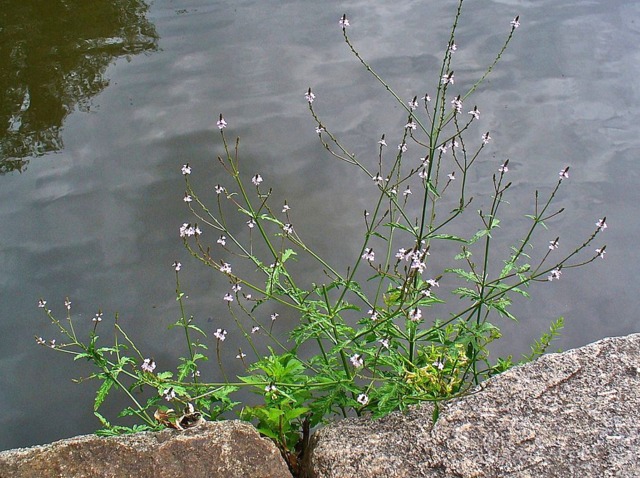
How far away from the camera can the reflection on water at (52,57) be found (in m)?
6.08

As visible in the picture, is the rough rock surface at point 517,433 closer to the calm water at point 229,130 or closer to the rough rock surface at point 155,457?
the rough rock surface at point 155,457

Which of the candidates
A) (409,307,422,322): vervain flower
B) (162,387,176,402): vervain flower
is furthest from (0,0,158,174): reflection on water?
(409,307,422,322): vervain flower

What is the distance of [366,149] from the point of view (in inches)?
223

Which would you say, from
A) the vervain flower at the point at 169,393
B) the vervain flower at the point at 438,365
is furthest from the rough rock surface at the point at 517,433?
the vervain flower at the point at 169,393

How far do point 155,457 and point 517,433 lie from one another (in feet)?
4.53

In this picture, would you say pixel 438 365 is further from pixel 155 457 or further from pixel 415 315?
pixel 155 457

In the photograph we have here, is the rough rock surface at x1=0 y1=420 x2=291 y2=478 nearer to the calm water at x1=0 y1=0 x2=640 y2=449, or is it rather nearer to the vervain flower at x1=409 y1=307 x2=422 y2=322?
the vervain flower at x1=409 y1=307 x2=422 y2=322

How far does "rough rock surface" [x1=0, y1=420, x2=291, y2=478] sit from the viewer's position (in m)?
2.67

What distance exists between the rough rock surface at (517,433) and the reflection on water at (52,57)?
162 inches

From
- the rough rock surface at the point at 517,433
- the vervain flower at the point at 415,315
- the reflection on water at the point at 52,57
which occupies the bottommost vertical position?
the rough rock surface at the point at 517,433

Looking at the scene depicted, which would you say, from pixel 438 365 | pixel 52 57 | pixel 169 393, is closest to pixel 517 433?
pixel 438 365

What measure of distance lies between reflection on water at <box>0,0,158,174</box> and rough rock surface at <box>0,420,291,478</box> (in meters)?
3.59

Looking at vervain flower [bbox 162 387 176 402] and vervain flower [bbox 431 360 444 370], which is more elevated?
vervain flower [bbox 162 387 176 402]

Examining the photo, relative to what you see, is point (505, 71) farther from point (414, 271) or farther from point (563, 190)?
point (414, 271)
